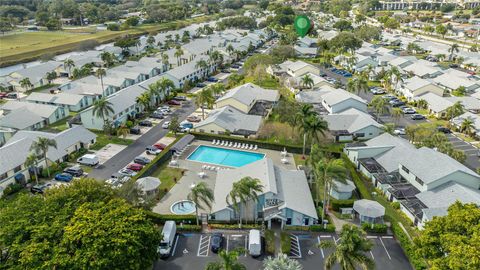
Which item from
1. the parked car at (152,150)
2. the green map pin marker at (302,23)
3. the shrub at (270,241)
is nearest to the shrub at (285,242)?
the shrub at (270,241)

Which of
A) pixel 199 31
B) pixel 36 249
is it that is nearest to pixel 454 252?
pixel 36 249

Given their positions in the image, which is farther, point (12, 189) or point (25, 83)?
point (25, 83)

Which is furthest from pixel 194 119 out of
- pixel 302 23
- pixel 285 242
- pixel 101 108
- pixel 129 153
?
pixel 302 23

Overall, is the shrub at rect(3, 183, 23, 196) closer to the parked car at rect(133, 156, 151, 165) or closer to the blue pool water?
the parked car at rect(133, 156, 151, 165)

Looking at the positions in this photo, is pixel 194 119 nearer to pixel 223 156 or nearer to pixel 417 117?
pixel 223 156

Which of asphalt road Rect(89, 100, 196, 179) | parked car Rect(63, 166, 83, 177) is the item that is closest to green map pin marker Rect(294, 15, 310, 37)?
asphalt road Rect(89, 100, 196, 179)

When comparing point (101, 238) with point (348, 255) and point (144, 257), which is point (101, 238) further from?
point (348, 255)
